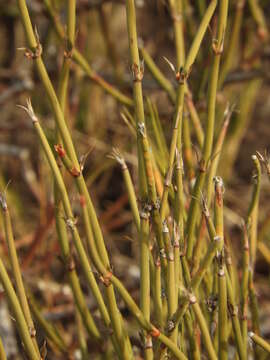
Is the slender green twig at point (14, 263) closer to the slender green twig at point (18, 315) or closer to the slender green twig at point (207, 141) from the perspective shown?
the slender green twig at point (18, 315)

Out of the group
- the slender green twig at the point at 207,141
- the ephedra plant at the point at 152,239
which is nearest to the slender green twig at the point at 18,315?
the ephedra plant at the point at 152,239

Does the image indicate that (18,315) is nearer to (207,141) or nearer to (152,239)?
(152,239)

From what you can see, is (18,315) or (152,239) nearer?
(18,315)

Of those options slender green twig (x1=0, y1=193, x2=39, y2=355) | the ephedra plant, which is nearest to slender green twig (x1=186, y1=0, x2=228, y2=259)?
the ephedra plant

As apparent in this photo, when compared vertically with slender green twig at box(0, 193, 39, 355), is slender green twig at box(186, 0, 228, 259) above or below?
above

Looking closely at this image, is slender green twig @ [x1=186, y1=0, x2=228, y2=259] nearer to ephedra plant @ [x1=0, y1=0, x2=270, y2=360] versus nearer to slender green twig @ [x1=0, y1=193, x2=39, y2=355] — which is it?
ephedra plant @ [x1=0, y1=0, x2=270, y2=360]

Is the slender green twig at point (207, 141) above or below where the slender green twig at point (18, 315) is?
Result: above

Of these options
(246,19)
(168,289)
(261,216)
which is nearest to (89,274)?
(168,289)

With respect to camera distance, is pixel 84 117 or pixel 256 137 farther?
pixel 256 137

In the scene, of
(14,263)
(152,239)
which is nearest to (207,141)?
(152,239)

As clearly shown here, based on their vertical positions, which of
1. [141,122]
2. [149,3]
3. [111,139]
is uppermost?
[149,3]

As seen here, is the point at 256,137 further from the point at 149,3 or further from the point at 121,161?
the point at 121,161
